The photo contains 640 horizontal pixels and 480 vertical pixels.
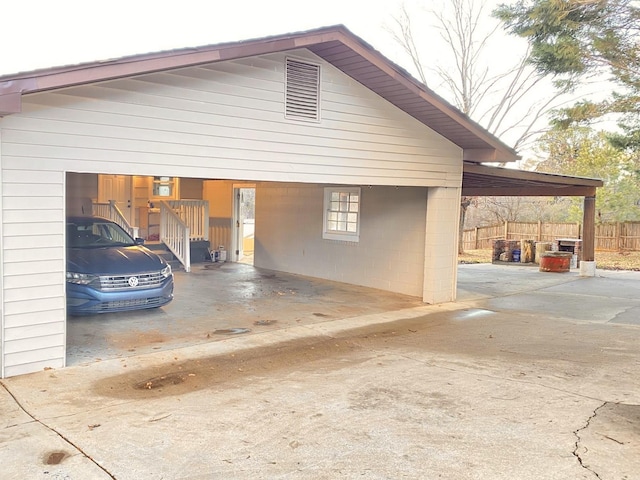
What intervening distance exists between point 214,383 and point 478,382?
267 centimetres

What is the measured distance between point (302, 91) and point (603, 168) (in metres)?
22.1

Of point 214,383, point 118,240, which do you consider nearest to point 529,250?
point 118,240

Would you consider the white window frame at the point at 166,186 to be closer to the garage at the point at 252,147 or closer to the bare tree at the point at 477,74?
the garage at the point at 252,147

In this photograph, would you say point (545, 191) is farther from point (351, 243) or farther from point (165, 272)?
point (165, 272)

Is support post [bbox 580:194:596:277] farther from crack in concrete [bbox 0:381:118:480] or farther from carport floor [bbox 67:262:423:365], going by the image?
crack in concrete [bbox 0:381:118:480]

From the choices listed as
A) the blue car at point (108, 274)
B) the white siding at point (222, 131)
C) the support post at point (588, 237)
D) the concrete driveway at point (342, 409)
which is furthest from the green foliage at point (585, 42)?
the blue car at point (108, 274)

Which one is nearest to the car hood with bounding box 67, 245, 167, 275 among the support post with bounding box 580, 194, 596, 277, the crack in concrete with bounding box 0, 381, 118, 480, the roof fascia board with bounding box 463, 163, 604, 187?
the crack in concrete with bounding box 0, 381, 118, 480

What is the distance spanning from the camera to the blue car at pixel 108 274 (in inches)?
287

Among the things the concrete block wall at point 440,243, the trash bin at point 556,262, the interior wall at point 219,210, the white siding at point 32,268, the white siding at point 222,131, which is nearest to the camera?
the white siding at point 32,268

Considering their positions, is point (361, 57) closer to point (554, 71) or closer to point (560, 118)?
point (554, 71)

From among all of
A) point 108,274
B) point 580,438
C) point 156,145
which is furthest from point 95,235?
point 580,438

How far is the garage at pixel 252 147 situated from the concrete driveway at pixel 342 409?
4.71 feet

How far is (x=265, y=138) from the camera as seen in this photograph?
23.7 feet

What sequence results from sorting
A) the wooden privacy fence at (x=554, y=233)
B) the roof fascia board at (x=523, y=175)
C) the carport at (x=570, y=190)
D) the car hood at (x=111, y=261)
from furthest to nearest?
1. the wooden privacy fence at (x=554, y=233)
2. the carport at (x=570, y=190)
3. the roof fascia board at (x=523, y=175)
4. the car hood at (x=111, y=261)
